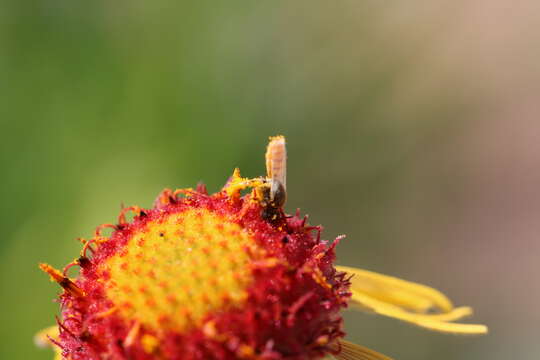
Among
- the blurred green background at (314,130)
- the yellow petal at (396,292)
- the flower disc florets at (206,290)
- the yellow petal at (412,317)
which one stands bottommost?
the flower disc florets at (206,290)

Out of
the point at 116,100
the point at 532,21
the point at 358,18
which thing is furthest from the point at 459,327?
the point at 532,21

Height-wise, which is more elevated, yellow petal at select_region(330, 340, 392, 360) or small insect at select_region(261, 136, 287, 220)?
small insect at select_region(261, 136, 287, 220)

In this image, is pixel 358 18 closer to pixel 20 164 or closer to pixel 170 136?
pixel 170 136

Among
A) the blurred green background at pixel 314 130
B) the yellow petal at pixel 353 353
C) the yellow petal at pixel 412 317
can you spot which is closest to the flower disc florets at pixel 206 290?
the yellow petal at pixel 353 353

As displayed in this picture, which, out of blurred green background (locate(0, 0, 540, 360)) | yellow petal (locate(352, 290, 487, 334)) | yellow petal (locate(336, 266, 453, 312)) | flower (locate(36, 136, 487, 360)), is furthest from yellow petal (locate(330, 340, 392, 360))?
blurred green background (locate(0, 0, 540, 360))

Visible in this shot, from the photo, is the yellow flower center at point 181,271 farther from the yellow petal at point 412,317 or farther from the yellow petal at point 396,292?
the yellow petal at point 396,292

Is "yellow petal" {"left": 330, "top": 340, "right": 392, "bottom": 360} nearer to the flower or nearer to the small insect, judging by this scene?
the flower
